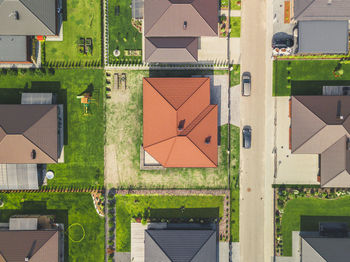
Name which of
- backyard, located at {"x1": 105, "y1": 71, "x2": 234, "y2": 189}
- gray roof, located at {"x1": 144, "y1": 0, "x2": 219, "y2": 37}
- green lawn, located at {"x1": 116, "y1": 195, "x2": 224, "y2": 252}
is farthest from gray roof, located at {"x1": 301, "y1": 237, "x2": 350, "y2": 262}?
gray roof, located at {"x1": 144, "y1": 0, "x2": 219, "y2": 37}

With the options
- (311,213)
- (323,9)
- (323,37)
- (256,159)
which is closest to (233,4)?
(323,9)

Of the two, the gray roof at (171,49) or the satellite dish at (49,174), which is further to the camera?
the satellite dish at (49,174)

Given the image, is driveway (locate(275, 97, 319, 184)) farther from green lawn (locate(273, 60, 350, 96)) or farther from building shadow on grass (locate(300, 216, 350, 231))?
building shadow on grass (locate(300, 216, 350, 231))

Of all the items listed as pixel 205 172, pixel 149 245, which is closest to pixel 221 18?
pixel 205 172

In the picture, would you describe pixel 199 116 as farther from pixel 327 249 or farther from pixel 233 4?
pixel 327 249

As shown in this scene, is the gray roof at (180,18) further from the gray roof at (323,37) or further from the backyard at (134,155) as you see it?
the gray roof at (323,37)

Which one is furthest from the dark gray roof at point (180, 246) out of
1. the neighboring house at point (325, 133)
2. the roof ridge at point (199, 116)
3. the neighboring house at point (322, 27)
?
the neighboring house at point (322, 27)

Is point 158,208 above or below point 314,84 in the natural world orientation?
below

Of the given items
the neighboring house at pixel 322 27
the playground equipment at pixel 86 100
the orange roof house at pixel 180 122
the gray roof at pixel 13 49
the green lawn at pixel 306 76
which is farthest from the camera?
the green lawn at pixel 306 76
